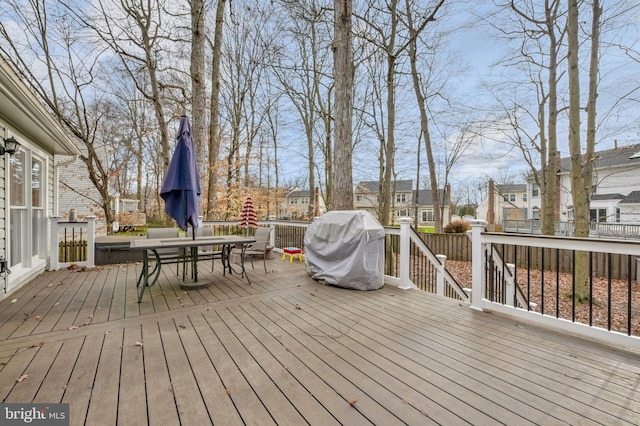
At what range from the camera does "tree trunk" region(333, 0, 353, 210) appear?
5206mm

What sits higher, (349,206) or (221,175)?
(221,175)

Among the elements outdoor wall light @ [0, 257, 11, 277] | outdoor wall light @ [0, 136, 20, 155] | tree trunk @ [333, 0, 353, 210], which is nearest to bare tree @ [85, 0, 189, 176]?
outdoor wall light @ [0, 136, 20, 155]

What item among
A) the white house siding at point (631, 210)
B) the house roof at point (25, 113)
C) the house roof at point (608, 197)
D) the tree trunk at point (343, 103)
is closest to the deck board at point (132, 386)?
the house roof at point (25, 113)

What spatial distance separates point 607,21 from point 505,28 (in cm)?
237

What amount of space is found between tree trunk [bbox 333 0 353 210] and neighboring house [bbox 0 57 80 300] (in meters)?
4.22

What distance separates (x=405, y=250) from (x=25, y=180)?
19.9ft

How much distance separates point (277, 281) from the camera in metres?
4.55

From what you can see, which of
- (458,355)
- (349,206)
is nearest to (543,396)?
(458,355)

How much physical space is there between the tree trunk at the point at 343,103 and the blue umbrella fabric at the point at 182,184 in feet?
8.27

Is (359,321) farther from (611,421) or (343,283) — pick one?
(611,421)

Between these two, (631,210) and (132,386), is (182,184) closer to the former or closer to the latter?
(132,386)

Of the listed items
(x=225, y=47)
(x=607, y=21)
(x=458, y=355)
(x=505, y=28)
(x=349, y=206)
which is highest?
(x=225, y=47)

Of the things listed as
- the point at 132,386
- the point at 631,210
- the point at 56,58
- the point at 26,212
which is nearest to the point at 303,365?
the point at 132,386

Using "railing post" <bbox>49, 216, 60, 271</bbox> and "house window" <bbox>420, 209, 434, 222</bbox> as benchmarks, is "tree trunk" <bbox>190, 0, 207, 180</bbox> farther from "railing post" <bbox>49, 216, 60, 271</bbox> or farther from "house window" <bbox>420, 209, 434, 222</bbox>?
"house window" <bbox>420, 209, 434, 222</bbox>
